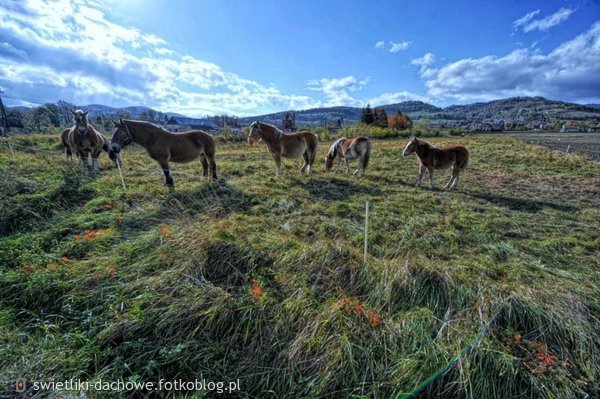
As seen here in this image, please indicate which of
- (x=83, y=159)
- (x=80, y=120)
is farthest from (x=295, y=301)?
(x=83, y=159)

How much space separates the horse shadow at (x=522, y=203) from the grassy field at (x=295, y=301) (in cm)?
103

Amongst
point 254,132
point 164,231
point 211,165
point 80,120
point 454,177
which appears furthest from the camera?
point 254,132

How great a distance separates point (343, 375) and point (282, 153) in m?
8.52

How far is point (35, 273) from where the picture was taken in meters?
3.17

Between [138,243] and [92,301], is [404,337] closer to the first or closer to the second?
[92,301]

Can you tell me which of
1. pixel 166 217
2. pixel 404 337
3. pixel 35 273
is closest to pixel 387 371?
pixel 404 337

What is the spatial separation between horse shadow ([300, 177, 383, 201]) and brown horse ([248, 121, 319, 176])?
150 centimetres

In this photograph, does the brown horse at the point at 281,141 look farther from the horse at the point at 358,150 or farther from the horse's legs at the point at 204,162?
the horse's legs at the point at 204,162

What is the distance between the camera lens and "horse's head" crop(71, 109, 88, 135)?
27.7 ft

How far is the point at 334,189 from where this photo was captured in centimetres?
854

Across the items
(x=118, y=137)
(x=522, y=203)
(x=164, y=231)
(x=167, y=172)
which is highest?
(x=118, y=137)

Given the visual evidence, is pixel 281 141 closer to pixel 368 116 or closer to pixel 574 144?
pixel 574 144

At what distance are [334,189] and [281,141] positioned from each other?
3.06 metres

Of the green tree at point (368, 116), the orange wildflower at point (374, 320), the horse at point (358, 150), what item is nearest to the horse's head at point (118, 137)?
the orange wildflower at point (374, 320)
